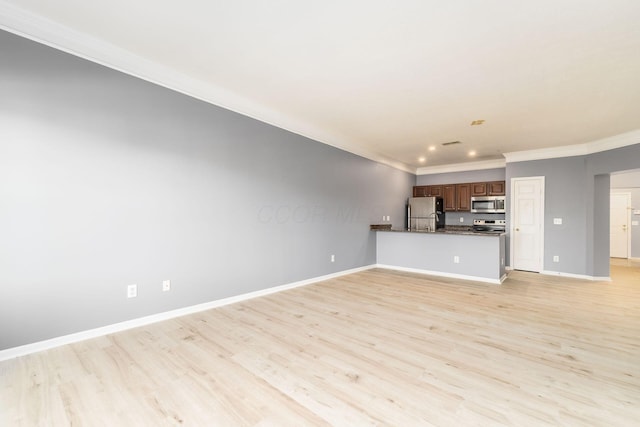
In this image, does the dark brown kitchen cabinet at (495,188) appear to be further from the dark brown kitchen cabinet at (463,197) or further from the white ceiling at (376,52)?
the white ceiling at (376,52)

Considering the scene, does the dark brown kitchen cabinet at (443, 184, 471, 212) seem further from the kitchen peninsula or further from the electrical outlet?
A: the electrical outlet

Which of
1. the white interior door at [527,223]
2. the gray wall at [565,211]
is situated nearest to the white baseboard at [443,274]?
the white interior door at [527,223]

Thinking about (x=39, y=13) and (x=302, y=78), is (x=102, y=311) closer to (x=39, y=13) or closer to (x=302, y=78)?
(x=39, y=13)

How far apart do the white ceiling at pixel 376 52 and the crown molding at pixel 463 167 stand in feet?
8.98

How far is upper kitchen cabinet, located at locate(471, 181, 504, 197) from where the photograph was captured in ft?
22.5

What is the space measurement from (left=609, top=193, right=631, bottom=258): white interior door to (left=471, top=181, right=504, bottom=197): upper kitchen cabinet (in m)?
4.06

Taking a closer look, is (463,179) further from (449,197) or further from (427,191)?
(427,191)

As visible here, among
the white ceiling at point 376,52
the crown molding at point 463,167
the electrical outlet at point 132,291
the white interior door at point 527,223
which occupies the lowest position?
the electrical outlet at point 132,291

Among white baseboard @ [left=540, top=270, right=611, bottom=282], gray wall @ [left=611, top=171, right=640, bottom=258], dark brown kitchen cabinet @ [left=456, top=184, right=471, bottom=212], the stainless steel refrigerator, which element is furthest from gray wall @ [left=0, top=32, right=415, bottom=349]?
gray wall @ [left=611, top=171, right=640, bottom=258]

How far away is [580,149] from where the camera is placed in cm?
551

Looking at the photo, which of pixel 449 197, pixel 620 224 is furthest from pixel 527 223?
pixel 620 224

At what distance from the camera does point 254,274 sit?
395 cm

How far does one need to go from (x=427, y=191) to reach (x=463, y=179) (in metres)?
0.99

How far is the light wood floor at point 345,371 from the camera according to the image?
5.35 ft
